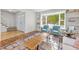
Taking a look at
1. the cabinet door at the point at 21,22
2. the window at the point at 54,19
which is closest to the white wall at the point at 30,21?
the cabinet door at the point at 21,22

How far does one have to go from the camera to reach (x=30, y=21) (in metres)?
2.39

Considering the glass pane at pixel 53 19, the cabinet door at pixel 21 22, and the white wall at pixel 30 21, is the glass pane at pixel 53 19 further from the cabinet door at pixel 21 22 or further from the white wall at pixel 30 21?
the cabinet door at pixel 21 22

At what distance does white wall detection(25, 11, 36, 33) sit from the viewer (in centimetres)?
235

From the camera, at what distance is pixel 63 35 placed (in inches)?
93.2

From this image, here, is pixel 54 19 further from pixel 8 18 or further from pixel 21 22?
pixel 8 18

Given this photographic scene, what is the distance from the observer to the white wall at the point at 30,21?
235 centimetres

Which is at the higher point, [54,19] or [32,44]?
[54,19]

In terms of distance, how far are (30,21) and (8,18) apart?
1.30 feet

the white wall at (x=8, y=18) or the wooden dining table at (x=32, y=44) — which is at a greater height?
the white wall at (x=8, y=18)

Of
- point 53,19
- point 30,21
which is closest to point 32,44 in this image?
point 30,21

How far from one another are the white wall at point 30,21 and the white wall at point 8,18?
0.76 feet

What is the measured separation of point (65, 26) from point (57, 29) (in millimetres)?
151

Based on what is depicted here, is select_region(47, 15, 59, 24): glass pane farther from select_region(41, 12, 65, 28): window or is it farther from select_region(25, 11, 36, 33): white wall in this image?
select_region(25, 11, 36, 33): white wall

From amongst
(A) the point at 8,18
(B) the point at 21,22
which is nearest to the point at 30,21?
(B) the point at 21,22
